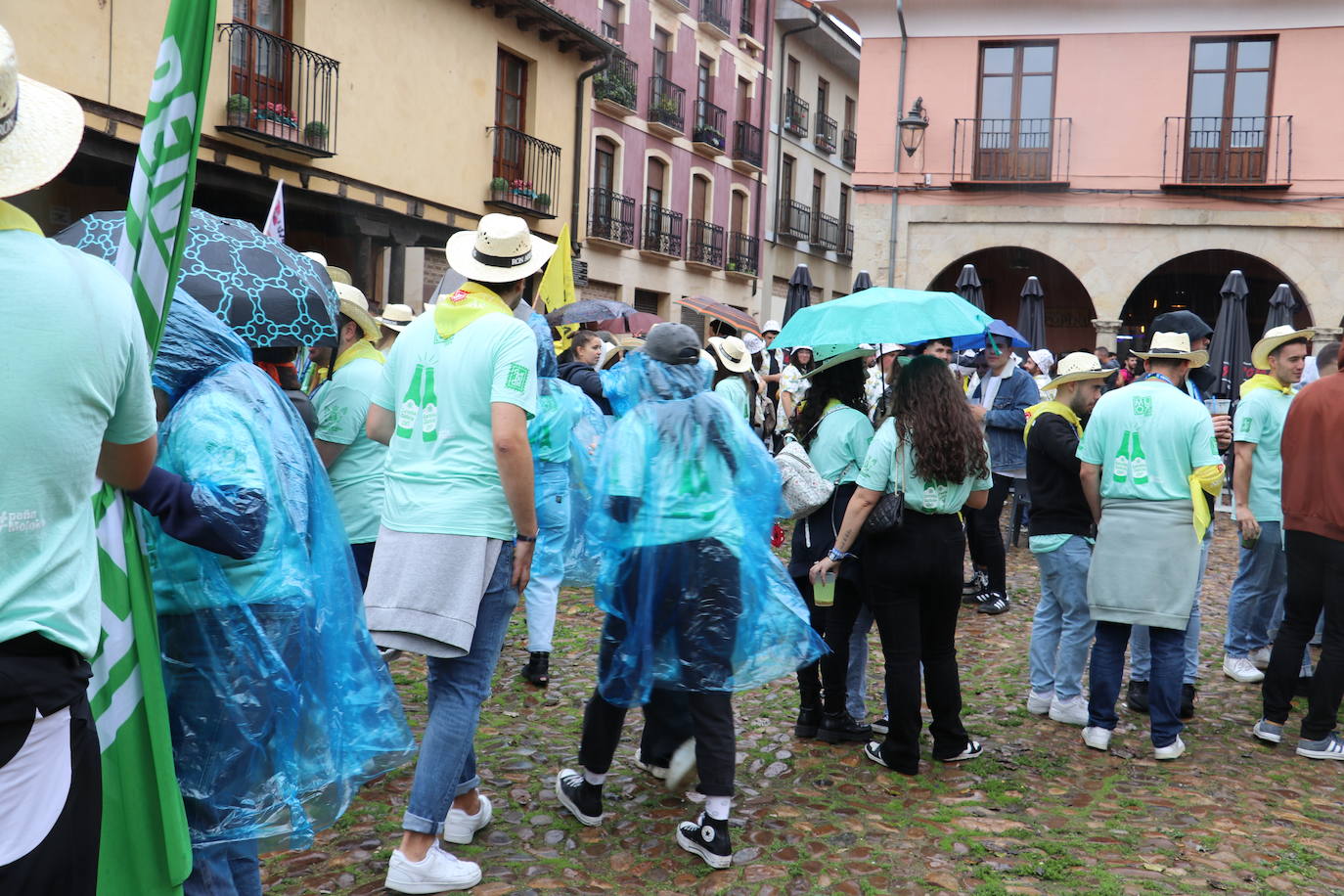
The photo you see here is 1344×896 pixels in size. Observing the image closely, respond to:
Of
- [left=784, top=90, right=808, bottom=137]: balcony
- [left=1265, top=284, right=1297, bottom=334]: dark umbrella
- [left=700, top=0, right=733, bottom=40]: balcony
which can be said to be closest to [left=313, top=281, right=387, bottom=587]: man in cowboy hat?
[left=1265, top=284, right=1297, bottom=334]: dark umbrella

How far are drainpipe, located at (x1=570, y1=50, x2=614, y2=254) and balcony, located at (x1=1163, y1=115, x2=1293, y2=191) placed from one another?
10.6 m

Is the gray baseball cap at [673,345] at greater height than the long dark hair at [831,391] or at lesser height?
greater

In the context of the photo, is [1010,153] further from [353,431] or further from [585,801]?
[585,801]

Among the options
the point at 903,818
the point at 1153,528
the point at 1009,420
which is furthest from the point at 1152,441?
the point at 1009,420

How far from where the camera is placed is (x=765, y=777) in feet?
16.1

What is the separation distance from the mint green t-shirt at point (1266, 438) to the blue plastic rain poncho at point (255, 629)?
5.20m

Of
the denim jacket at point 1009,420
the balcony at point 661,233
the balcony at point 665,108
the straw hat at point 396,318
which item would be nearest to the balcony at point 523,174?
the balcony at point 661,233

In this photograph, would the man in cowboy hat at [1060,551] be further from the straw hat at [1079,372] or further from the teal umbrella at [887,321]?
the teal umbrella at [887,321]

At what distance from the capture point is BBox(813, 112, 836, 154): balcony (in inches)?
1399

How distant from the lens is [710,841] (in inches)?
158

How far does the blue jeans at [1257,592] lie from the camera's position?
6496 mm

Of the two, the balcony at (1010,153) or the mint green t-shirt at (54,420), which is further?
the balcony at (1010,153)

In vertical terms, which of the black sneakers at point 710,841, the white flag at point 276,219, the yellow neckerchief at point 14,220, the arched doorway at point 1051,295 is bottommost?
the black sneakers at point 710,841

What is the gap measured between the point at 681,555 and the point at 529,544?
1.95 feet
